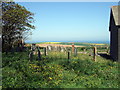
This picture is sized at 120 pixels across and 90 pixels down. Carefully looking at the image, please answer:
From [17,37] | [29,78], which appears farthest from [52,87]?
[17,37]

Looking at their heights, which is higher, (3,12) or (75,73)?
(3,12)

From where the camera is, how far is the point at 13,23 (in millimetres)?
24156

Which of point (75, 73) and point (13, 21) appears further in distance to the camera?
point (13, 21)

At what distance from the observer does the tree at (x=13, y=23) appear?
22438mm

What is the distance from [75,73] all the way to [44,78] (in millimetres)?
2482

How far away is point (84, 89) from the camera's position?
7648 mm

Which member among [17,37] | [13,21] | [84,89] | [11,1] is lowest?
[84,89]

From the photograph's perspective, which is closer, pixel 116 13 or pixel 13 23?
pixel 116 13

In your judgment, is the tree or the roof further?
the tree

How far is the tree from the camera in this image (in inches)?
883

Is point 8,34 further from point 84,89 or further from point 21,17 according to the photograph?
point 84,89

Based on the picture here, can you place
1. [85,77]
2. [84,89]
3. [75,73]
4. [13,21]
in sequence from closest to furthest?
[84,89] → [85,77] → [75,73] → [13,21]

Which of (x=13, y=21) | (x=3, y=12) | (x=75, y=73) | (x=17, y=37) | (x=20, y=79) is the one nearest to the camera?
(x=20, y=79)

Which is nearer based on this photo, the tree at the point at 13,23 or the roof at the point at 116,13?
the roof at the point at 116,13
